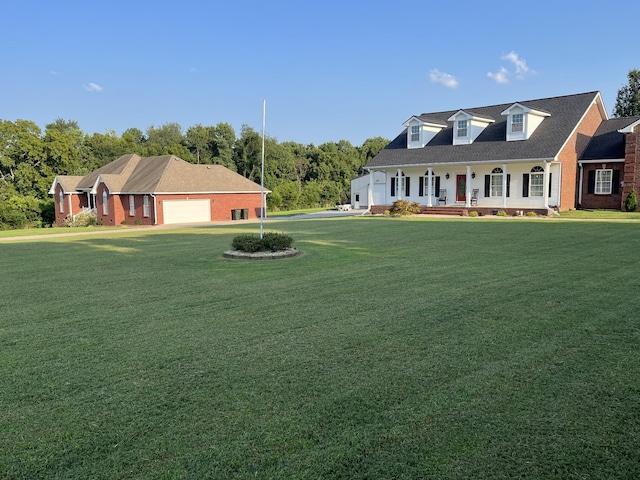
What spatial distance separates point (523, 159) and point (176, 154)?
39.9 m

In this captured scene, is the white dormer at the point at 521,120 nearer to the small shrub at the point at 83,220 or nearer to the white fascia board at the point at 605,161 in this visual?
the white fascia board at the point at 605,161

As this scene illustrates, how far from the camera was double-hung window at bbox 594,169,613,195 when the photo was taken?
26.3m

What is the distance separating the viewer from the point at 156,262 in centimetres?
1107

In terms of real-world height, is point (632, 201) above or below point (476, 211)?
above

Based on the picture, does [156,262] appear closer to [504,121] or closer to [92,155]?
[504,121]

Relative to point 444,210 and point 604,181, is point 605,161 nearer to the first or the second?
point 604,181

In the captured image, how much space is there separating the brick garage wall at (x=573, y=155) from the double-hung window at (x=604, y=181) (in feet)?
3.35

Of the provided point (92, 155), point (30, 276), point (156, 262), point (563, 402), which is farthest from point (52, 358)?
point (92, 155)

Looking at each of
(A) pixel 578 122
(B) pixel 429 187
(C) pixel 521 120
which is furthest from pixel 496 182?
(A) pixel 578 122

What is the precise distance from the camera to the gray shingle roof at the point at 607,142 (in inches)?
1029

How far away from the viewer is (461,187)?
97.6 feet

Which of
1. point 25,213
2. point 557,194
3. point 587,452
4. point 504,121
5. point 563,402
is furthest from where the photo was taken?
point 25,213

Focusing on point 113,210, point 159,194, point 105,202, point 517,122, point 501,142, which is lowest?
point 113,210

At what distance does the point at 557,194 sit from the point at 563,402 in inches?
971
